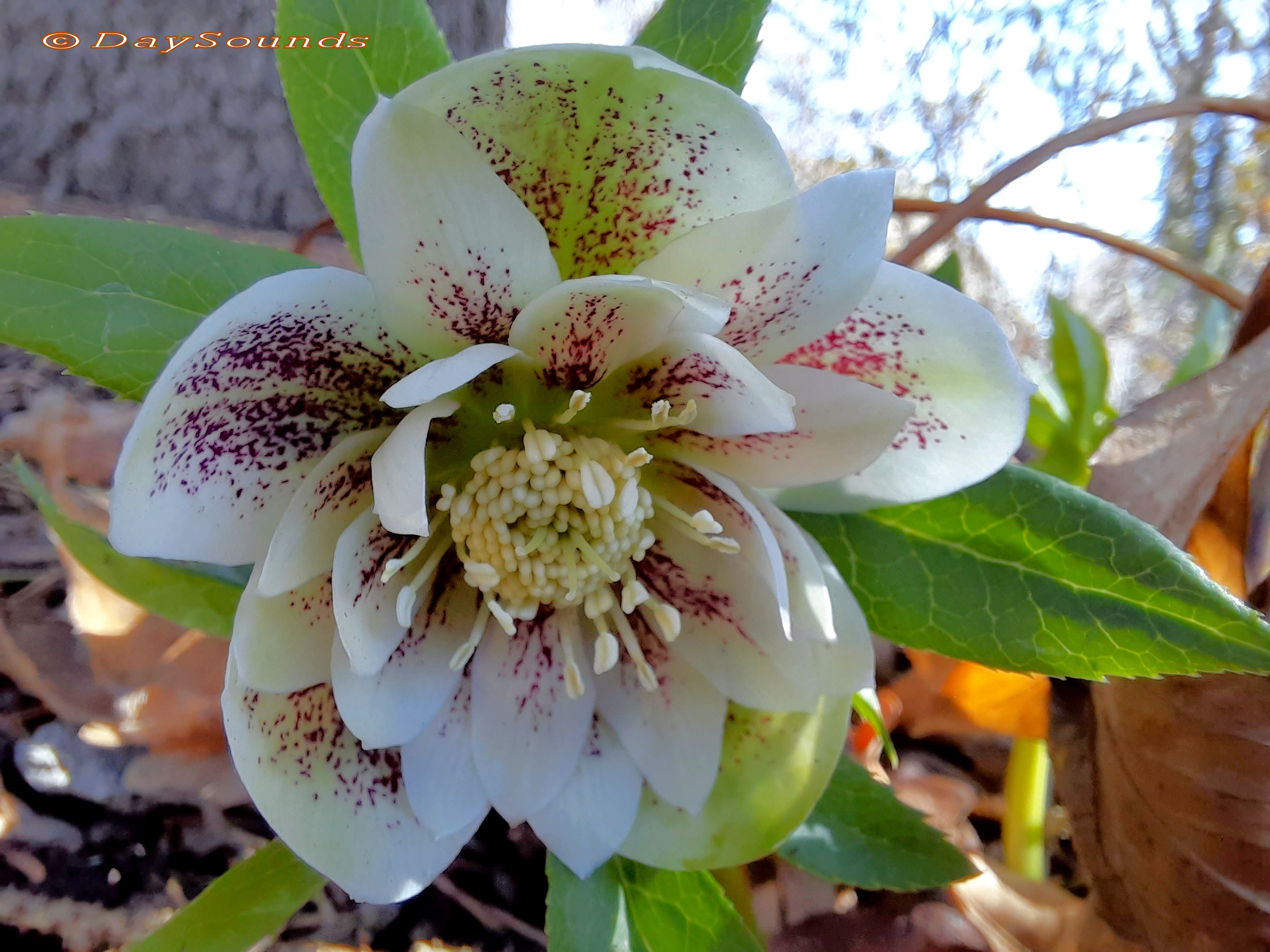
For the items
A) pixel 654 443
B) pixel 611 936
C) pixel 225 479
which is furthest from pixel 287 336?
pixel 611 936

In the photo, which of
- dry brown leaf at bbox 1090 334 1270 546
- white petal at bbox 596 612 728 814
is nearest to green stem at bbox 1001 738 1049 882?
dry brown leaf at bbox 1090 334 1270 546

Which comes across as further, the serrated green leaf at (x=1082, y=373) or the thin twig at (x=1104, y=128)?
the serrated green leaf at (x=1082, y=373)

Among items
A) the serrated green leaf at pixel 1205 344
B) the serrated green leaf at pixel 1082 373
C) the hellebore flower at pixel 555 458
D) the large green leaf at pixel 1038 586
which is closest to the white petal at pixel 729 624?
the hellebore flower at pixel 555 458

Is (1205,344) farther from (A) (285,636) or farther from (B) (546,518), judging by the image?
(A) (285,636)

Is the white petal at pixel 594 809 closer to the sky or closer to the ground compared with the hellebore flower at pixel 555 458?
closer to the ground

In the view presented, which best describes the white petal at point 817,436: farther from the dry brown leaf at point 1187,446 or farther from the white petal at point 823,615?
the dry brown leaf at point 1187,446

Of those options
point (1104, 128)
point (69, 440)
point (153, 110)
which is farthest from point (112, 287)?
point (153, 110)
